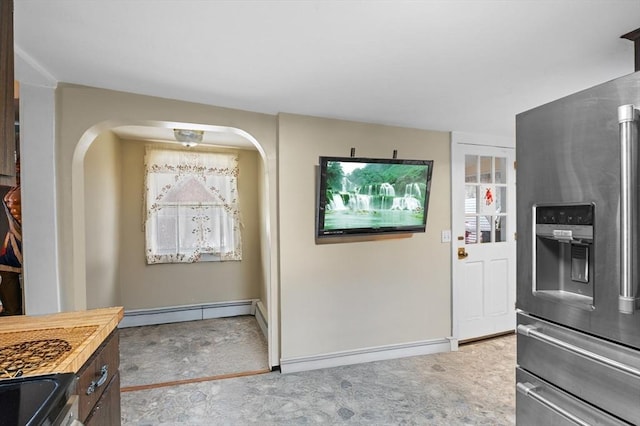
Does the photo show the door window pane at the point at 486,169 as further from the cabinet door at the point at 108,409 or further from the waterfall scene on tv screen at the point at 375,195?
the cabinet door at the point at 108,409

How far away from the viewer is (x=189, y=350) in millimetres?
3059

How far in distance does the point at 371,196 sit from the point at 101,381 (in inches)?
84.4

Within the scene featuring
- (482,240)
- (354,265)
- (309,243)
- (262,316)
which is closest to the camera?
(309,243)

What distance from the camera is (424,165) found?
2836mm

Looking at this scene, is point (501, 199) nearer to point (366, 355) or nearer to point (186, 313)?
point (366, 355)

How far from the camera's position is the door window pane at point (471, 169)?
324 centimetres

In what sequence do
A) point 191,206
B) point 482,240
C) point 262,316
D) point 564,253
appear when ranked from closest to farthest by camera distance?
point 564,253 < point 482,240 < point 262,316 < point 191,206

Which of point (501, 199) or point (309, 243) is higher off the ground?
point (501, 199)

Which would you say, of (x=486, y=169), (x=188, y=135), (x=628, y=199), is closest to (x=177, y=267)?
(x=188, y=135)

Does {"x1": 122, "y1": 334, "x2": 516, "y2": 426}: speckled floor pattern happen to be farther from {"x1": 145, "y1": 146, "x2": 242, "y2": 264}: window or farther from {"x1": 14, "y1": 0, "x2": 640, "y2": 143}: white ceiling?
{"x1": 14, "y1": 0, "x2": 640, "y2": 143}: white ceiling

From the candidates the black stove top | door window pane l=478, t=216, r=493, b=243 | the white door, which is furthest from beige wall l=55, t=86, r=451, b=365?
the black stove top

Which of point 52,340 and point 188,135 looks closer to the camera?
point 52,340

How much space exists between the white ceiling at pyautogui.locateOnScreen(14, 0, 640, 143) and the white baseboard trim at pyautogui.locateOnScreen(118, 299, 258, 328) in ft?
8.76

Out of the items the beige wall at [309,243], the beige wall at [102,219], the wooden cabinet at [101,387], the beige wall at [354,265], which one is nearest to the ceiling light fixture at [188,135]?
the beige wall at [102,219]
